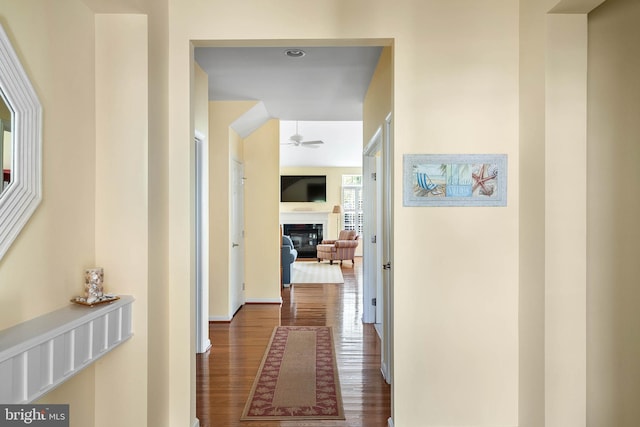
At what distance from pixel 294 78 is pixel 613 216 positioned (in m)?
2.99

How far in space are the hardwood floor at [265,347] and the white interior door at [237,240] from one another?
25 centimetres

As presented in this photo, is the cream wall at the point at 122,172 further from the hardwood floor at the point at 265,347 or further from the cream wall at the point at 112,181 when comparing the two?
the hardwood floor at the point at 265,347

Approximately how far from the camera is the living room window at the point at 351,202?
38.3ft

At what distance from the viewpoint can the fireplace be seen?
11.5m

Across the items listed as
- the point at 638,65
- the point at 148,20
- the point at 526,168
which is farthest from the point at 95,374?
the point at 638,65

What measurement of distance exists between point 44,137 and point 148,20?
0.86m

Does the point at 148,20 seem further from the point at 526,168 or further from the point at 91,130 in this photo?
the point at 526,168

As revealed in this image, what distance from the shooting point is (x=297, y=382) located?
312 cm

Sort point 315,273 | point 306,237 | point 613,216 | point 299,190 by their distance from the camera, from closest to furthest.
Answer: point 613,216
point 315,273
point 299,190
point 306,237

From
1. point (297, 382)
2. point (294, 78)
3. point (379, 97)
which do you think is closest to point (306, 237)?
point (294, 78)

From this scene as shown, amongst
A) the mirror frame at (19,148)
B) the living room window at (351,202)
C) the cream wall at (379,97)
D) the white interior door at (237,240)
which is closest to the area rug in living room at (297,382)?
the white interior door at (237,240)

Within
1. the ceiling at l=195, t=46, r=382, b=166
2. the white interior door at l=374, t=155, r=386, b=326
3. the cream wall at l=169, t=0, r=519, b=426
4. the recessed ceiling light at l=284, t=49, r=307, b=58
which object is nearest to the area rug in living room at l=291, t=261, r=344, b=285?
the white interior door at l=374, t=155, r=386, b=326

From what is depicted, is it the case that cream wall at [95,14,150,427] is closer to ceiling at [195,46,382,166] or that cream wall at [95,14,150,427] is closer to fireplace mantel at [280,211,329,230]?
ceiling at [195,46,382,166]

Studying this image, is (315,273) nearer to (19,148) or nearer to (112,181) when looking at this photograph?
(112,181)
